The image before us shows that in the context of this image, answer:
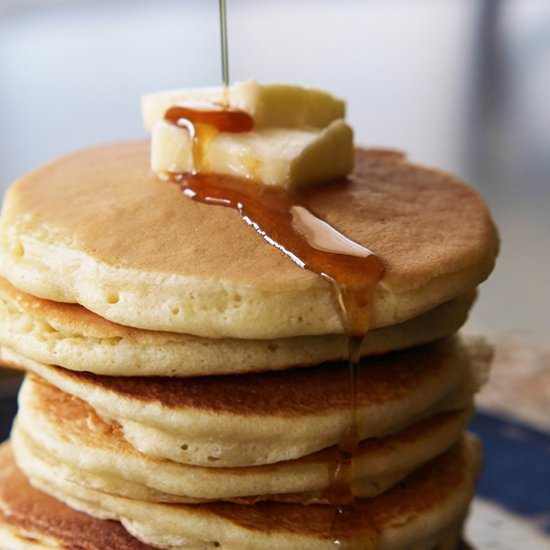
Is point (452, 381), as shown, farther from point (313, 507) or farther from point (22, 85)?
point (22, 85)

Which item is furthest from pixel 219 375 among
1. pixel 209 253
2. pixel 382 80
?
pixel 382 80

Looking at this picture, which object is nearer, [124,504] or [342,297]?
[342,297]

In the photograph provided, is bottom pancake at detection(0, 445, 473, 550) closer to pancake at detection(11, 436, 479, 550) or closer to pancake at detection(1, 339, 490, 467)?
pancake at detection(11, 436, 479, 550)

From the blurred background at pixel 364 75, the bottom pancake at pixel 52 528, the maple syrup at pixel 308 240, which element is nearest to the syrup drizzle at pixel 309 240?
the maple syrup at pixel 308 240

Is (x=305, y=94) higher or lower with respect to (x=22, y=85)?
higher

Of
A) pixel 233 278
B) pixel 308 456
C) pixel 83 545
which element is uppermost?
pixel 233 278

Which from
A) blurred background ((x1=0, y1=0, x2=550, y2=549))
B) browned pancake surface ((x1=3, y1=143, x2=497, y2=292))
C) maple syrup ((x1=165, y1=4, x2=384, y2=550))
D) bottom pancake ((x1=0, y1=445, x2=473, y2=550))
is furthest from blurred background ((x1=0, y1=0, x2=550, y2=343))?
bottom pancake ((x1=0, y1=445, x2=473, y2=550))

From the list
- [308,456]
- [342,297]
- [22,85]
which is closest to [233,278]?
[342,297]

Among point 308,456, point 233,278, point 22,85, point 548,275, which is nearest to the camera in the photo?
point 233,278
